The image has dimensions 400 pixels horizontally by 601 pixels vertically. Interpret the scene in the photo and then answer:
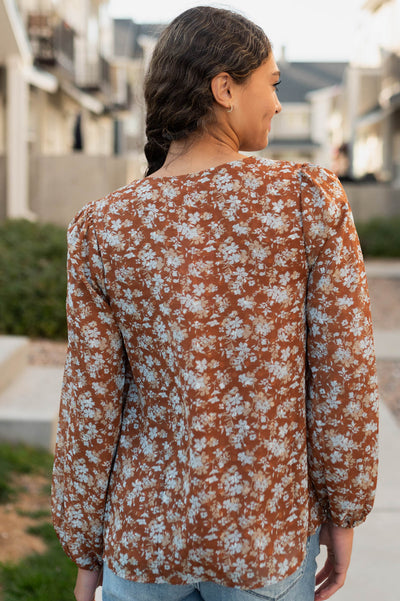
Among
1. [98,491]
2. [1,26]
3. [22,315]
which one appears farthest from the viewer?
[1,26]

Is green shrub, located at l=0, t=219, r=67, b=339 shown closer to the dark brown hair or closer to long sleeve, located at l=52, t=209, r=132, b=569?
long sleeve, located at l=52, t=209, r=132, b=569

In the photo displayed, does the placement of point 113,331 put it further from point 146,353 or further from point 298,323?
point 298,323

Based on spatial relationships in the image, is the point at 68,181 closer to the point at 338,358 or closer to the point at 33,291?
the point at 33,291

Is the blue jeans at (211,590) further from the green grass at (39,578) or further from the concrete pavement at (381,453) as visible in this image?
the concrete pavement at (381,453)

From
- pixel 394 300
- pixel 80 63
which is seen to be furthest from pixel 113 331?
pixel 80 63

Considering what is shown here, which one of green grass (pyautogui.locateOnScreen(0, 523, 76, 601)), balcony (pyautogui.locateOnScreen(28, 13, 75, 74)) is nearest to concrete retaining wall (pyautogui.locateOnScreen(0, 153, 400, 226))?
balcony (pyautogui.locateOnScreen(28, 13, 75, 74))

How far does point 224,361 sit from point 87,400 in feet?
0.89

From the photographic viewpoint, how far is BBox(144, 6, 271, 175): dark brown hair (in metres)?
1.30

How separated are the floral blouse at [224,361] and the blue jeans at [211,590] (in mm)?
32

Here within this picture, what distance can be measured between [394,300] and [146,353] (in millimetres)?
10053

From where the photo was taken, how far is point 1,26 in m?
13.5

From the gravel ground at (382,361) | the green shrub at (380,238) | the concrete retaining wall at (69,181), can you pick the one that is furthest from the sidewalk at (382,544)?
the concrete retaining wall at (69,181)

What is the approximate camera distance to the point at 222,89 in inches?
52.1

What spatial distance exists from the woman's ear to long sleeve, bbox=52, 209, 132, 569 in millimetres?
304
